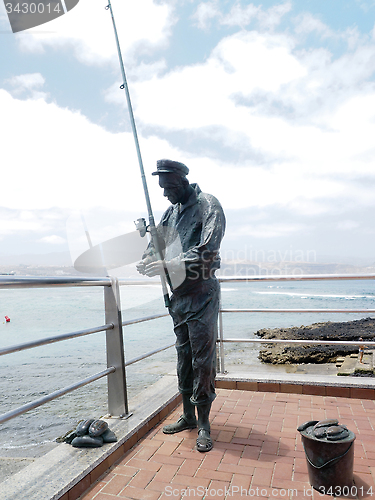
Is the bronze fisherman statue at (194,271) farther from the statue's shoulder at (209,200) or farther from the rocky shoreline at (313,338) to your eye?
the rocky shoreline at (313,338)

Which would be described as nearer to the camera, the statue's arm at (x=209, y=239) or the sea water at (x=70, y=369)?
the statue's arm at (x=209, y=239)

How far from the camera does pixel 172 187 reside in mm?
2504

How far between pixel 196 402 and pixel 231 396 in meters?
1.10

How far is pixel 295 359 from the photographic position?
36.6 ft

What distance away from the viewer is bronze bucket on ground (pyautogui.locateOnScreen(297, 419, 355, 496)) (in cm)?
188

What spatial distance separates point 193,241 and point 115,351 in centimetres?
106

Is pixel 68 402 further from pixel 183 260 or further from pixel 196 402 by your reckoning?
pixel 183 260

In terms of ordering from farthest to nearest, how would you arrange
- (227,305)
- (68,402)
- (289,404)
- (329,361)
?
(227,305) < (329,361) < (68,402) < (289,404)

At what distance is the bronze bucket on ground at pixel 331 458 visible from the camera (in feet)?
6.17

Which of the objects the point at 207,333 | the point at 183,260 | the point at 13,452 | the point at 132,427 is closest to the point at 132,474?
the point at 132,427

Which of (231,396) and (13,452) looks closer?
(231,396)

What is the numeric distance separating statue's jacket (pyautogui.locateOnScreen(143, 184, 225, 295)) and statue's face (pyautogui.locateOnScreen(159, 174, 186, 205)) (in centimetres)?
8

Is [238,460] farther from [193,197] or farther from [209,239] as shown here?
[193,197]

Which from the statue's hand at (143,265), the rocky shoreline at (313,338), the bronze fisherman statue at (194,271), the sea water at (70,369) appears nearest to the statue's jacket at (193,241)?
the bronze fisherman statue at (194,271)
